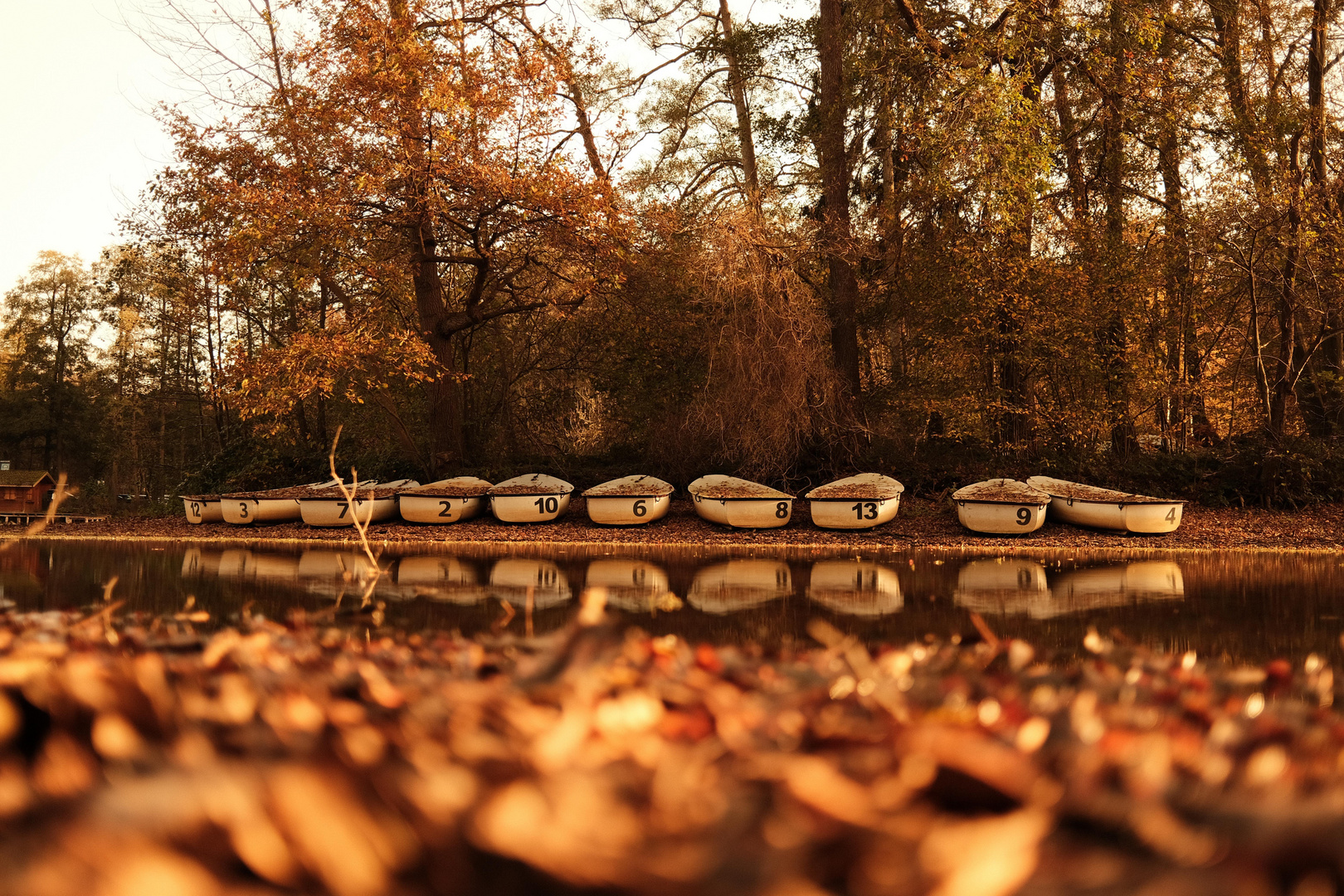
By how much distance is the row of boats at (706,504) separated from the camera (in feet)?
40.4

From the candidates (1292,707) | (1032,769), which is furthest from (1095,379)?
(1032,769)

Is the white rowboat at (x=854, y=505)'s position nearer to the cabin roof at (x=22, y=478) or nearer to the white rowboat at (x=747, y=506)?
the white rowboat at (x=747, y=506)

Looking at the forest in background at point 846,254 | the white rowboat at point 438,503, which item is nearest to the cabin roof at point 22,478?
the forest in background at point 846,254

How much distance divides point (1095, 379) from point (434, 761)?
1502 cm

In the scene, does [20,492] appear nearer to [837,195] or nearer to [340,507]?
[340,507]

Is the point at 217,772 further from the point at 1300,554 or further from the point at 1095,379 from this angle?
the point at 1095,379

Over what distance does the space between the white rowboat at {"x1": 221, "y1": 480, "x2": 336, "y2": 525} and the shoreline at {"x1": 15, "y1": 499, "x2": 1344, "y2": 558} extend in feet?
0.67

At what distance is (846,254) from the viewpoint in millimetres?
15414

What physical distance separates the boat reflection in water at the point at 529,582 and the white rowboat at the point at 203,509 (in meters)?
7.98

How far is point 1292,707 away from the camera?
289 cm

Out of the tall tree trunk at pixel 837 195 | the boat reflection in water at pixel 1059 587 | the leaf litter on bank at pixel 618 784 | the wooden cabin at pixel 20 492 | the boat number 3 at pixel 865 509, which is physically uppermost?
the tall tree trunk at pixel 837 195

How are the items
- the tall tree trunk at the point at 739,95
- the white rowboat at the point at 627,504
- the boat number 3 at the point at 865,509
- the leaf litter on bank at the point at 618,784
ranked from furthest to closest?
the tall tree trunk at the point at 739,95 → the white rowboat at the point at 627,504 → the boat number 3 at the point at 865,509 → the leaf litter on bank at the point at 618,784

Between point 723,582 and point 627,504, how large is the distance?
5.77m

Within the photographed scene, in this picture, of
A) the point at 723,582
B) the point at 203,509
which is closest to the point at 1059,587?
the point at 723,582
